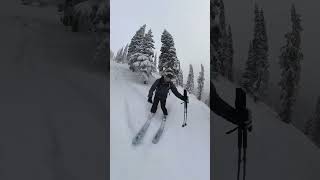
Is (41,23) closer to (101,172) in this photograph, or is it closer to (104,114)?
(104,114)

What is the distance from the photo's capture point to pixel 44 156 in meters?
4.08

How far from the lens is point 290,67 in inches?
187

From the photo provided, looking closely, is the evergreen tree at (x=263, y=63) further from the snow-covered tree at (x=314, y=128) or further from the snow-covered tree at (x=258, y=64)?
the snow-covered tree at (x=314, y=128)

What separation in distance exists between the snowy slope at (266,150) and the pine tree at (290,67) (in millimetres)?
163

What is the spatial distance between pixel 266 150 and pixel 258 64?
876 millimetres

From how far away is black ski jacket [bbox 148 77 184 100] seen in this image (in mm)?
4434

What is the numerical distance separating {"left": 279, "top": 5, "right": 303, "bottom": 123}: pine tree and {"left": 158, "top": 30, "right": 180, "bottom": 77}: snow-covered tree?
1135 millimetres

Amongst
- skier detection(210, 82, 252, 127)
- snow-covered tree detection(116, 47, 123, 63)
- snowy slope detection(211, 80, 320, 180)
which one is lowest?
snowy slope detection(211, 80, 320, 180)

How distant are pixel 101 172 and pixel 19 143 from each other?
0.78 metres

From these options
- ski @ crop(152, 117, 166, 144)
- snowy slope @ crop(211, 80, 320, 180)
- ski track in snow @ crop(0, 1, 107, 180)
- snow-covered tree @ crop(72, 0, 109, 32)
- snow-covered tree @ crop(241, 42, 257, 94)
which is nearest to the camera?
ski track in snow @ crop(0, 1, 107, 180)

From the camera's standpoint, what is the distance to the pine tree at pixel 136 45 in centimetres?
436

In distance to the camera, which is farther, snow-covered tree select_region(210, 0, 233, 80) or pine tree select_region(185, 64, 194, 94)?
snow-covered tree select_region(210, 0, 233, 80)

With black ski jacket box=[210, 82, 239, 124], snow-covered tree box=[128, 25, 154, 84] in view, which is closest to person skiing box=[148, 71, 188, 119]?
snow-covered tree box=[128, 25, 154, 84]

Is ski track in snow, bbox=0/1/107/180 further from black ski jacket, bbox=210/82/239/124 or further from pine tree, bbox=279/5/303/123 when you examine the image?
pine tree, bbox=279/5/303/123
